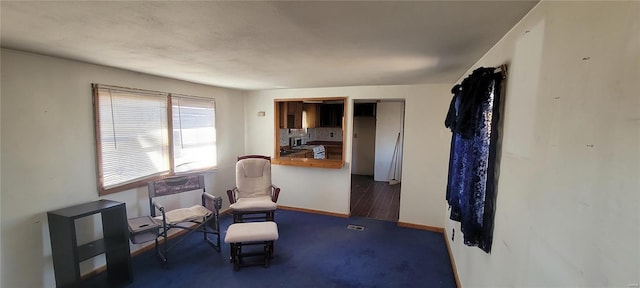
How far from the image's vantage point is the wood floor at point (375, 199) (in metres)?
4.38

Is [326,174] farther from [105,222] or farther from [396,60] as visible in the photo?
[105,222]

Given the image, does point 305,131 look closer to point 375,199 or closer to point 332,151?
point 332,151

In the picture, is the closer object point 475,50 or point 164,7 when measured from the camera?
point 164,7

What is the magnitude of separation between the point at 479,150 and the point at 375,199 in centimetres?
366

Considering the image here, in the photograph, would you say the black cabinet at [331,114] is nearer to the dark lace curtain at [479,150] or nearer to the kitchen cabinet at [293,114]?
the kitchen cabinet at [293,114]

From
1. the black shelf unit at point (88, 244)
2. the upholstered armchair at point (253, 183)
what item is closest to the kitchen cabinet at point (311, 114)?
the upholstered armchair at point (253, 183)

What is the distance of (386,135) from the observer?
633cm

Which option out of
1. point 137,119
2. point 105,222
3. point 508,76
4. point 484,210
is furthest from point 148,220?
point 508,76

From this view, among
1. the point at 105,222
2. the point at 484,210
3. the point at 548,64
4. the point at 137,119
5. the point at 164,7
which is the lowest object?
the point at 105,222

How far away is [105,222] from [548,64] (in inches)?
139

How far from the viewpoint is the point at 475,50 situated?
1835 mm

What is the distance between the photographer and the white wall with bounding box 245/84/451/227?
356cm

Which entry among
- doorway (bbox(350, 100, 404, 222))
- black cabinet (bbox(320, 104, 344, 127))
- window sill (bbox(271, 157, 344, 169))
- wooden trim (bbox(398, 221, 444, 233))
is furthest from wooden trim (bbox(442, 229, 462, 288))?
black cabinet (bbox(320, 104, 344, 127))

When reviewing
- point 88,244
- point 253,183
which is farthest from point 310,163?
point 88,244
